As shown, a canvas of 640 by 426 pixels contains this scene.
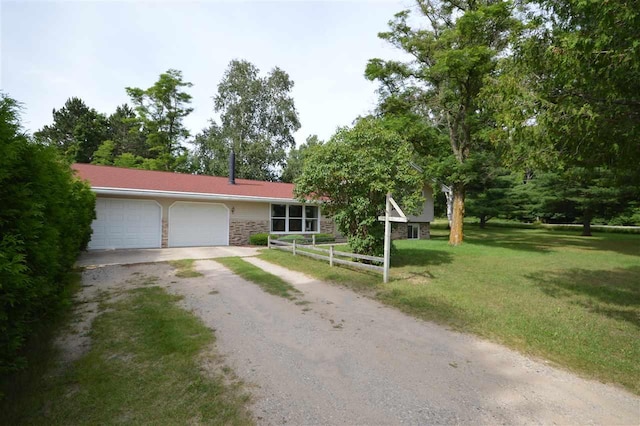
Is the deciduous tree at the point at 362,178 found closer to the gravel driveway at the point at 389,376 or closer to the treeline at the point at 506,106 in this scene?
the treeline at the point at 506,106

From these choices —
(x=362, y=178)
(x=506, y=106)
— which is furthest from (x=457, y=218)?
(x=506, y=106)

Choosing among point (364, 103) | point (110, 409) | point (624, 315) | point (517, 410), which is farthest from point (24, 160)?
point (364, 103)

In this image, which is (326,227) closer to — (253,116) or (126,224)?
(126,224)

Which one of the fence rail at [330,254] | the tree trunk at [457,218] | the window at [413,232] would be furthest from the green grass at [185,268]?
the window at [413,232]

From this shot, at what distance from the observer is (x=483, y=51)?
1379 centimetres

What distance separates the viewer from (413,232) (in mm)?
20484

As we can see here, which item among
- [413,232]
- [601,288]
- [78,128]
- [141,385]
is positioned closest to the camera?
[141,385]

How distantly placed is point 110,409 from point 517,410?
12.0 feet

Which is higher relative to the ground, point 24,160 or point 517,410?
point 24,160

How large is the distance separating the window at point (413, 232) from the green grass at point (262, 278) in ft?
43.0

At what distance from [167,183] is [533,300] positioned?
50.0 feet

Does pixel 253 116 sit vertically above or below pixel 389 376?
above

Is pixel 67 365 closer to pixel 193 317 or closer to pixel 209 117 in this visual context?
pixel 193 317

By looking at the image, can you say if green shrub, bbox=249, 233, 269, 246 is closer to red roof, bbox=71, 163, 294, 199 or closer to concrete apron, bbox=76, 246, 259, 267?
red roof, bbox=71, 163, 294, 199
